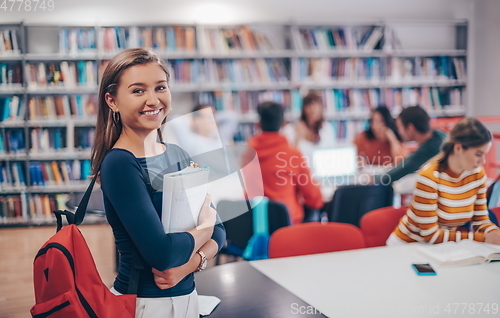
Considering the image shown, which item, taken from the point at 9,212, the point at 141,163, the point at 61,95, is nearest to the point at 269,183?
the point at 9,212

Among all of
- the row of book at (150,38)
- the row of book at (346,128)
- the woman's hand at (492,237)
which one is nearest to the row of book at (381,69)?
the row of book at (346,128)

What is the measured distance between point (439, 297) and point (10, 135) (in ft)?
11.1

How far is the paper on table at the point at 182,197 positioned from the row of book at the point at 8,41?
3123 millimetres

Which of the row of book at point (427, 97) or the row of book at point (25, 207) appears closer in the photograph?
the row of book at point (25, 207)

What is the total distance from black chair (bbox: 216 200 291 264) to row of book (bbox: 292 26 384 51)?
2.97 m

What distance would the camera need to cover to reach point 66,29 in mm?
4441

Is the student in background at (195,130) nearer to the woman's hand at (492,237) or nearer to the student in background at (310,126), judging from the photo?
the student in background at (310,126)

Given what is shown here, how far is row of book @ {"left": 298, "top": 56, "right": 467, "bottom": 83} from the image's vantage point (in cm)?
520

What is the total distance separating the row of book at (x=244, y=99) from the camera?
16.4 ft

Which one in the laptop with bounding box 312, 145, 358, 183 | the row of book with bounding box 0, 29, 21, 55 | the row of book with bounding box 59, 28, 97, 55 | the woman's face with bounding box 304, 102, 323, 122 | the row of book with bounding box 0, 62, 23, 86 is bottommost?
the laptop with bounding box 312, 145, 358, 183

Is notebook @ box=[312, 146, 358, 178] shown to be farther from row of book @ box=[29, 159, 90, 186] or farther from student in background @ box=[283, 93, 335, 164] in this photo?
row of book @ box=[29, 159, 90, 186]

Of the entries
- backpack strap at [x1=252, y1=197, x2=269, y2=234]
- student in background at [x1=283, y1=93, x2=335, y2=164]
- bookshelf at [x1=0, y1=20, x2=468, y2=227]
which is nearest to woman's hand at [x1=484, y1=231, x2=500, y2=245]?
backpack strap at [x1=252, y1=197, x2=269, y2=234]

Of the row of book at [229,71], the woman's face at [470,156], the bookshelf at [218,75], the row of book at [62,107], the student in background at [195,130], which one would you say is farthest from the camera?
the row of book at [229,71]

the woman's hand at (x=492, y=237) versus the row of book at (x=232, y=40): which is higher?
the row of book at (x=232, y=40)
